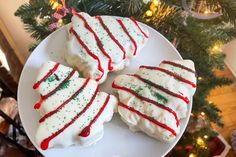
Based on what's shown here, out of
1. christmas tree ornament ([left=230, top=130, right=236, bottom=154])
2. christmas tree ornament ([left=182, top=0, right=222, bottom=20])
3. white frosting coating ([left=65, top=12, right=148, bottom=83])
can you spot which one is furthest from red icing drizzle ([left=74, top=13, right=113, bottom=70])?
christmas tree ornament ([left=230, top=130, right=236, bottom=154])

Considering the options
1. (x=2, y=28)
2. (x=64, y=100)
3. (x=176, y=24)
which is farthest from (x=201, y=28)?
(x=2, y=28)

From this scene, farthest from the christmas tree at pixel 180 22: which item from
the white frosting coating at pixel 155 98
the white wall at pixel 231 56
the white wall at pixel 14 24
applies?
the white wall at pixel 231 56

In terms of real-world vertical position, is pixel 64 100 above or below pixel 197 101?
above

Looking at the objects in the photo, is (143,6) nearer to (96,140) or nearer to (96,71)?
(96,71)

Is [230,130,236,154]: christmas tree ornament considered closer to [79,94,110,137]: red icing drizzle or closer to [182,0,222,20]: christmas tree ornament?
[182,0,222,20]: christmas tree ornament

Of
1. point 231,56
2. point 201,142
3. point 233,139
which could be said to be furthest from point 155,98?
point 231,56

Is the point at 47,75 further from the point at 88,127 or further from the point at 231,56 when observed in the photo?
the point at 231,56
